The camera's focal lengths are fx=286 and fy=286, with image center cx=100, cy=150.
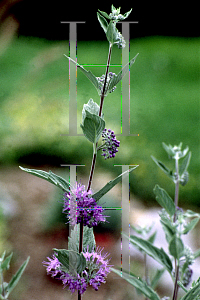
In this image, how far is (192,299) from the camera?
37 centimetres

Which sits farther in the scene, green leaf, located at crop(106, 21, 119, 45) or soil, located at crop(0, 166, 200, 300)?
soil, located at crop(0, 166, 200, 300)

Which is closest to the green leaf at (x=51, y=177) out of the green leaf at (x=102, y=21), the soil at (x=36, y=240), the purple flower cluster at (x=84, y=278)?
the purple flower cluster at (x=84, y=278)

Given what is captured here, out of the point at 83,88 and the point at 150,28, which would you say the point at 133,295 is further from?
the point at 150,28

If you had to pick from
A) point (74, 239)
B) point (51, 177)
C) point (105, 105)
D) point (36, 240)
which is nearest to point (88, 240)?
point (74, 239)

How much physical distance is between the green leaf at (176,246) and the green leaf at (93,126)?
16 cm

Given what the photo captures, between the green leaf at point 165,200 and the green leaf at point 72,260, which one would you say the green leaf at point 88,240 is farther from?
the green leaf at point 165,200

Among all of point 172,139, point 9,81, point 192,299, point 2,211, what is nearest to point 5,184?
point 2,211

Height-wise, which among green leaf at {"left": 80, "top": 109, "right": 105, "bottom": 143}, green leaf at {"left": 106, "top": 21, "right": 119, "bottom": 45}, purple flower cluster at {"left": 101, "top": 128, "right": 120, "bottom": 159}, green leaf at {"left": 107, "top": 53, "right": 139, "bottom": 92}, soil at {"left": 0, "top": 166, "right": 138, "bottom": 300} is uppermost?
green leaf at {"left": 106, "top": 21, "right": 119, "bottom": 45}

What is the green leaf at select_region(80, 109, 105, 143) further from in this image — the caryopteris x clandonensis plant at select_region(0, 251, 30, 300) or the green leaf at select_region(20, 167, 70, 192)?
the caryopteris x clandonensis plant at select_region(0, 251, 30, 300)

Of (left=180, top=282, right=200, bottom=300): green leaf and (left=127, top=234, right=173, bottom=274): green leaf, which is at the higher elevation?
(left=127, top=234, right=173, bottom=274): green leaf

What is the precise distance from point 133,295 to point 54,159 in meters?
0.49

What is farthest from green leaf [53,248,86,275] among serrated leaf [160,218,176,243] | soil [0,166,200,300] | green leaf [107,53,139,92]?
soil [0,166,200,300]

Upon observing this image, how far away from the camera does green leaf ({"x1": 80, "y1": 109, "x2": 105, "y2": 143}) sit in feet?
1.22

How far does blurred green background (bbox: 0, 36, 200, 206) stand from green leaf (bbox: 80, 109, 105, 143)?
405 millimetres
